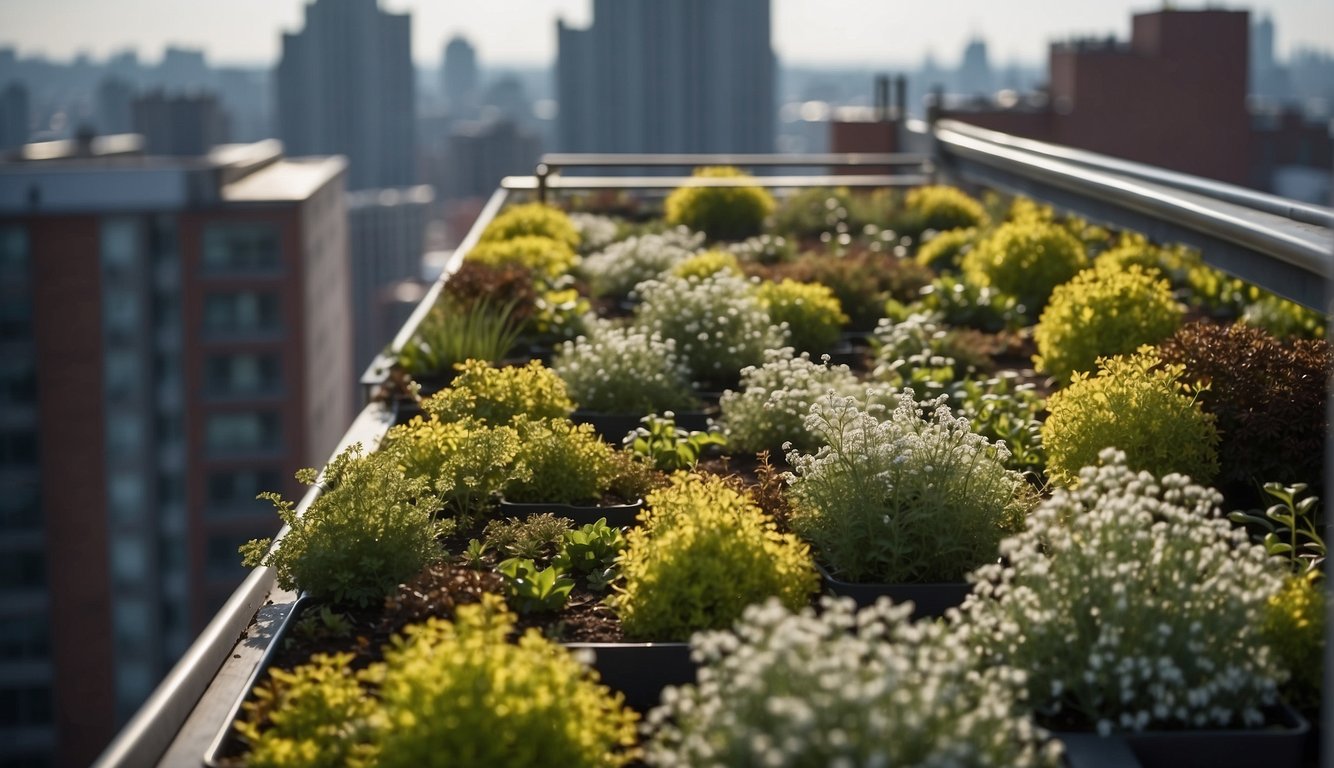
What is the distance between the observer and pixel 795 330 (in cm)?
745

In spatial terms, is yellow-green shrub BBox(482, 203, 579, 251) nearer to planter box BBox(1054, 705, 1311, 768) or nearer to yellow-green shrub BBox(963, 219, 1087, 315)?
yellow-green shrub BBox(963, 219, 1087, 315)

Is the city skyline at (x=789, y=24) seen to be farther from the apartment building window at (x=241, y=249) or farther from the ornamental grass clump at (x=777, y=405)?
the apartment building window at (x=241, y=249)

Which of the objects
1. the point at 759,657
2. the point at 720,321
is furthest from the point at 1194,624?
the point at 720,321

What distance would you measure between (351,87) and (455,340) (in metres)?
150

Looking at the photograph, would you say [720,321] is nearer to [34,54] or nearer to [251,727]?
[251,727]

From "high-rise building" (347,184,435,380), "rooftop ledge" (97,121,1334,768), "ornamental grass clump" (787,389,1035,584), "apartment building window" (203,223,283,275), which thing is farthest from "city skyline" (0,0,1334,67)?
"high-rise building" (347,184,435,380)

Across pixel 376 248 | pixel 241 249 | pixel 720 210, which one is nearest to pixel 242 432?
pixel 241 249

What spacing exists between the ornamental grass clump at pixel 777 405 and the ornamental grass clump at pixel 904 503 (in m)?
1.10

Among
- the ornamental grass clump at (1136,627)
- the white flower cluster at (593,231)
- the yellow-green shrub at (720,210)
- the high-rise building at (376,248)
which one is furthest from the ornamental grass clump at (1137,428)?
the high-rise building at (376,248)

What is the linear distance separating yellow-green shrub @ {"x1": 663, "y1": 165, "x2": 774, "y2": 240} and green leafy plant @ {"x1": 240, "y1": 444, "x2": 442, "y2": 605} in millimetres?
7659

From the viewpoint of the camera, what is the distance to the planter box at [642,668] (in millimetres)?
3648

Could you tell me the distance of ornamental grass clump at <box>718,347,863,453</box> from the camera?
18.5 ft

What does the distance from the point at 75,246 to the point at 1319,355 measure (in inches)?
2040

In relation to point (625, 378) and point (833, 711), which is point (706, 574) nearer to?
point (833, 711)
